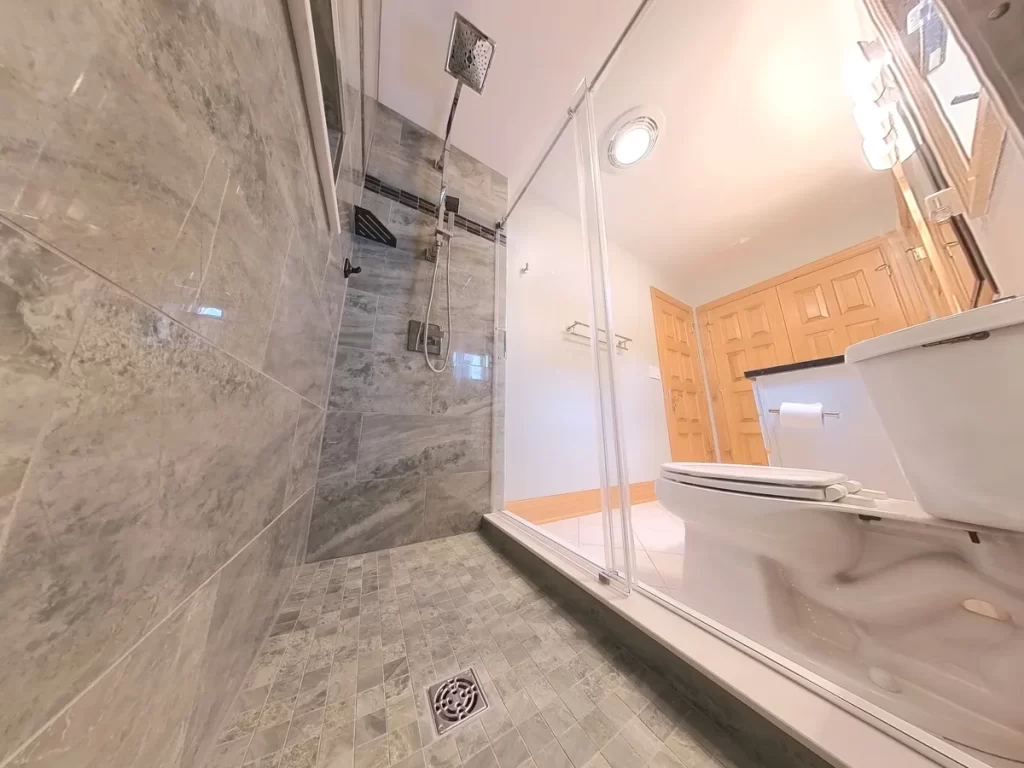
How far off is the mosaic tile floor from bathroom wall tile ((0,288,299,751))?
0.99ft

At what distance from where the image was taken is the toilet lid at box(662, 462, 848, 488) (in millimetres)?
601

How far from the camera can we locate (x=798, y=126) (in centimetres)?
146

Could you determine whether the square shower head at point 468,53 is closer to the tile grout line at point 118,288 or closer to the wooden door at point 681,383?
the tile grout line at point 118,288

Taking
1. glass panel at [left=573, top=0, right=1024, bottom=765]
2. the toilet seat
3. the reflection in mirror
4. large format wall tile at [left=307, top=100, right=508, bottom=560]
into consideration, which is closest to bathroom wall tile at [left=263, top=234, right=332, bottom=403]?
Answer: large format wall tile at [left=307, top=100, right=508, bottom=560]

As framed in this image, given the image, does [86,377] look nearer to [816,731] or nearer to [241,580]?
[241,580]

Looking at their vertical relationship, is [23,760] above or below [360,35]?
below

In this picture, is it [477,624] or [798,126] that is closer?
[477,624]

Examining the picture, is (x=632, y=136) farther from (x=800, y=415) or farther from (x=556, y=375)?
(x=800, y=415)

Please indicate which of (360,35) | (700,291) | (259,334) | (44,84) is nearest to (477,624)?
(259,334)

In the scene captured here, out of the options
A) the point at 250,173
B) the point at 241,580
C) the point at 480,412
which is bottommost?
the point at 241,580

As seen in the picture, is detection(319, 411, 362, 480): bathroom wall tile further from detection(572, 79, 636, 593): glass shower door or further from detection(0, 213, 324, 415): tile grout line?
detection(572, 79, 636, 593): glass shower door

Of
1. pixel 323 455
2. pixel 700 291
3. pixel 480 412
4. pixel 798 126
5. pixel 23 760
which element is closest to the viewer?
pixel 23 760

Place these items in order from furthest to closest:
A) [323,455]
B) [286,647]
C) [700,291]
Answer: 1. [700,291]
2. [323,455]
3. [286,647]

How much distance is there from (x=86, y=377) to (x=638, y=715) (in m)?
0.75
